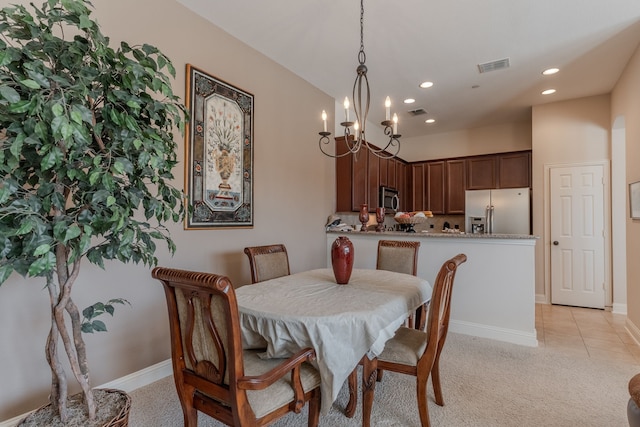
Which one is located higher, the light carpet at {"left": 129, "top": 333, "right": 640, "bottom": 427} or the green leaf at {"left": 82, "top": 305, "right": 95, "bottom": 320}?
the green leaf at {"left": 82, "top": 305, "right": 95, "bottom": 320}

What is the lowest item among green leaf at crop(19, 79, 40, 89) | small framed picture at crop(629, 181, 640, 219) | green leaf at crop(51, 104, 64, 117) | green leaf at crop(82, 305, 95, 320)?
green leaf at crop(82, 305, 95, 320)

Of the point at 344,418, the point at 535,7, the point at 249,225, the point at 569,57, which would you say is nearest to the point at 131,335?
the point at 249,225

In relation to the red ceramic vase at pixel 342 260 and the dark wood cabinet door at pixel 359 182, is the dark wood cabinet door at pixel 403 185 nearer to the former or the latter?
the dark wood cabinet door at pixel 359 182

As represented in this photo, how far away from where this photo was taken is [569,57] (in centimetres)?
344

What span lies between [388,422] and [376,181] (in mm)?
3568

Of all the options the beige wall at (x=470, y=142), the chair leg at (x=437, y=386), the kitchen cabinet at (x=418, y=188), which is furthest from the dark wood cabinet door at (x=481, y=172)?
the chair leg at (x=437, y=386)

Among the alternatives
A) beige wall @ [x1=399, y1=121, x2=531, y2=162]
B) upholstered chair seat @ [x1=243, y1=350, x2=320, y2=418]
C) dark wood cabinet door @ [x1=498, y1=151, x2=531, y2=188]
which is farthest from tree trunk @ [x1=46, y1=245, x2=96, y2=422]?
beige wall @ [x1=399, y1=121, x2=531, y2=162]

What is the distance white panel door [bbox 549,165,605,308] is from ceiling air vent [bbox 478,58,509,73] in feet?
6.78

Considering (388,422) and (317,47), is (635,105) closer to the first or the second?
(317,47)

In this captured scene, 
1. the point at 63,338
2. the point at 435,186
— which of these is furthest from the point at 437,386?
the point at 435,186

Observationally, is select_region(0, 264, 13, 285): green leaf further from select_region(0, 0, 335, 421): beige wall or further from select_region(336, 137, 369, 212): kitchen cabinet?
select_region(336, 137, 369, 212): kitchen cabinet

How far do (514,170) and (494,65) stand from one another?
230 centimetres

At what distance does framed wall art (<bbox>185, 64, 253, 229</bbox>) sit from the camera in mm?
2697

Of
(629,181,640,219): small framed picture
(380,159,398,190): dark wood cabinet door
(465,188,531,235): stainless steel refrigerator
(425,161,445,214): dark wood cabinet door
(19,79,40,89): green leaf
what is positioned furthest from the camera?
(425,161,445,214): dark wood cabinet door
